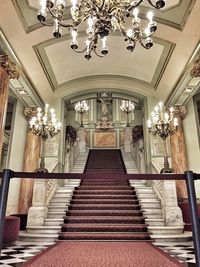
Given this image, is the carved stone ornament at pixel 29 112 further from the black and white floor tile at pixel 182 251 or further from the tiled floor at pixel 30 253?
the black and white floor tile at pixel 182 251

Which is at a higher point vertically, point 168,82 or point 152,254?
point 168,82

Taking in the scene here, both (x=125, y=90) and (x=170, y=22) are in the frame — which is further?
(x=125, y=90)

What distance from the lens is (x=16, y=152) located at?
293 inches

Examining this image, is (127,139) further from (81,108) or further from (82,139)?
(81,108)

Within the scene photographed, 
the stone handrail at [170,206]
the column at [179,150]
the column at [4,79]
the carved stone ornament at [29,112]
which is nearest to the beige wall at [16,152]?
the carved stone ornament at [29,112]

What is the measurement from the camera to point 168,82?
750 centimetres

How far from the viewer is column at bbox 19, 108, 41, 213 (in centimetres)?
697

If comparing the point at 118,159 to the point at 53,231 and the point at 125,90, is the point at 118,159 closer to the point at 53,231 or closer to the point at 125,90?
the point at 125,90

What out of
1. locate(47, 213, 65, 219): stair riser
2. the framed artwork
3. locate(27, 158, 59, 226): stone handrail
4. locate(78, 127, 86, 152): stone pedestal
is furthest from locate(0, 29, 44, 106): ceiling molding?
locate(78, 127, 86, 152): stone pedestal

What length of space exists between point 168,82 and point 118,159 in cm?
555

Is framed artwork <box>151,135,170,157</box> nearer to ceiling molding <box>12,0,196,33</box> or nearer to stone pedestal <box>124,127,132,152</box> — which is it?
ceiling molding <box>12,0,196,33</box>

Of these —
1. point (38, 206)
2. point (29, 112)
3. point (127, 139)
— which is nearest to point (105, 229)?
point (38, 206)

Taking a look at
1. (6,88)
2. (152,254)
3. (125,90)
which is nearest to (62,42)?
(6,88)

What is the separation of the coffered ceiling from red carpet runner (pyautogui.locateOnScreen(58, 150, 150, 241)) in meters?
3.45
